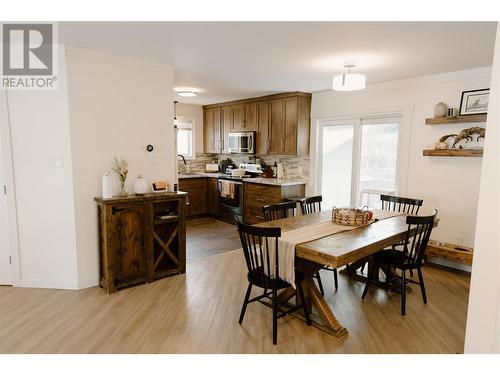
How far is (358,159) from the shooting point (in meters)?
5.03

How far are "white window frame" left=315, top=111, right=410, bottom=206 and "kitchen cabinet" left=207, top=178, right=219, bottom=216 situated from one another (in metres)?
2.02

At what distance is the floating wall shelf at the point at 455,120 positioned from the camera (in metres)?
3.68

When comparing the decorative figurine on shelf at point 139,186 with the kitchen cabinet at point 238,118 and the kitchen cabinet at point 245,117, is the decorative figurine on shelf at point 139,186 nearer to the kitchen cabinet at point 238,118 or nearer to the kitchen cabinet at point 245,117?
the kitchen cabinet at point 245,117

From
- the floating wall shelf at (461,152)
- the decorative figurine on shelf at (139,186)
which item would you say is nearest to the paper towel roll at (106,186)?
the decorative figurine on shelf at (139,186)

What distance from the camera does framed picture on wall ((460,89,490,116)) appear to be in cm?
369

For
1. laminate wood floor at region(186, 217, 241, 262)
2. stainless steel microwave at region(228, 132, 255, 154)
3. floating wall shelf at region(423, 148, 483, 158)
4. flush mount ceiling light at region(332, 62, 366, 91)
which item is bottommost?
laminate wood floor at region(186, 217, 241, 262)

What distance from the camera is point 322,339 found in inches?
98.5

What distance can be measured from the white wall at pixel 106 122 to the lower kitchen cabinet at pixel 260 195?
6.84 feet

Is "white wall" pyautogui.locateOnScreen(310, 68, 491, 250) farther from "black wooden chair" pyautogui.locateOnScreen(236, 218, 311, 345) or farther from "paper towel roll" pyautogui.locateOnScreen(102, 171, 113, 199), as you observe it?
"paper towel roll" pyautogui.locateOnScreen(102, 171, 113, 199)

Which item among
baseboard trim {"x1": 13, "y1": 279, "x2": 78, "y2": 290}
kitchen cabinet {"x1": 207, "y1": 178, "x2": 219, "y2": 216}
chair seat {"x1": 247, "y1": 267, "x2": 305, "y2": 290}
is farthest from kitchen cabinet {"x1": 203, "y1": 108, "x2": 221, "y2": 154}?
chair seat {"x1": 247, "y1": 267, "x2": 305, "y2": 290}

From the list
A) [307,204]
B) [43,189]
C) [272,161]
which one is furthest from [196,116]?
[43,189]

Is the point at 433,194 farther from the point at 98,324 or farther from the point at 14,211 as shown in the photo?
the point at 14,211

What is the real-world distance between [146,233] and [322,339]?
1988mm
